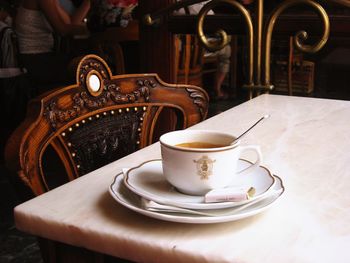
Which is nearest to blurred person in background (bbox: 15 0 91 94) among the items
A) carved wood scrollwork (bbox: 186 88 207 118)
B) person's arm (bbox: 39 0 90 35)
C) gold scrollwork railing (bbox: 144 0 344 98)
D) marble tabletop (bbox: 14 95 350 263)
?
person's arm (bbox: 39 0 90 35)

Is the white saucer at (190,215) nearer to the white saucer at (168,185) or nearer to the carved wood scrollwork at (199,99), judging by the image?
the white saucer at (168,185)

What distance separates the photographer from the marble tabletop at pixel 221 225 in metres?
0.48

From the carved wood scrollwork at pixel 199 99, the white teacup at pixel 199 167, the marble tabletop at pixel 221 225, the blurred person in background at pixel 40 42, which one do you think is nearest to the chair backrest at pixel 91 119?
the carved wood scrollwork at pixel 199 99

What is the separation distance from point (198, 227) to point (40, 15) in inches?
127

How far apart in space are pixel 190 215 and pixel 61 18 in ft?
10.3

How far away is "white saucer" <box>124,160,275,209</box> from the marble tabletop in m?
0.02

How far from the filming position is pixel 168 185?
1.97 feet

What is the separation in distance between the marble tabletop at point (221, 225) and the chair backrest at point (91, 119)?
4.9 inches

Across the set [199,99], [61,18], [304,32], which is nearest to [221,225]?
[199,99]

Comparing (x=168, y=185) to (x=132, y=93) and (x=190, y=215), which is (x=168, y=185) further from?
(x=132, y=93)

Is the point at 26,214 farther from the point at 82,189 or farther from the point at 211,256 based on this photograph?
the point at 211,256

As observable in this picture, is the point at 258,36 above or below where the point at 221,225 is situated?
above

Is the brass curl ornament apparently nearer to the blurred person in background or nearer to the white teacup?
the white teacup

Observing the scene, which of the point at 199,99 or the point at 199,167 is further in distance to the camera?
the point at 199,99
